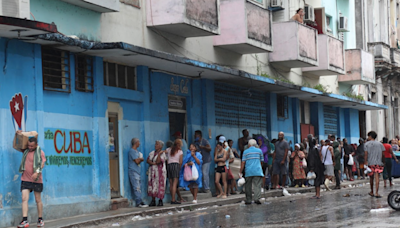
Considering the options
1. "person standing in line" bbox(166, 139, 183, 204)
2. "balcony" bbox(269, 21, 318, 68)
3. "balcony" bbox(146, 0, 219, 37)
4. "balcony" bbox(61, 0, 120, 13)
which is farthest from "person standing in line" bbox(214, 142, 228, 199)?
"balcony" bbox(269, 21, 318, 68)

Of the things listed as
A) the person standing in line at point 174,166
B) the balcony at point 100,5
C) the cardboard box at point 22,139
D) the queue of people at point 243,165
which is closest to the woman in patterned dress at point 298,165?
the queue of people at point 243,165

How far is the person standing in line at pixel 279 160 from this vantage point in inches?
876

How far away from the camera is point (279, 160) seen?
73.3ft

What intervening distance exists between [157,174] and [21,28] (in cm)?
609

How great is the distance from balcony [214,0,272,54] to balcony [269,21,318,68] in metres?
2.72

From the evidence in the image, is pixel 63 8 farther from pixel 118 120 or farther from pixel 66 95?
pixel 118 120

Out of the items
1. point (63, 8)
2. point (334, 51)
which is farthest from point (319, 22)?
point (63, 8)

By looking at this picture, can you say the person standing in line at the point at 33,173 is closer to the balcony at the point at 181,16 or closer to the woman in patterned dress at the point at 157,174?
the woman in patterned dress at the point at 157,174

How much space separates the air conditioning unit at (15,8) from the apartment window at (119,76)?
3.81 metres

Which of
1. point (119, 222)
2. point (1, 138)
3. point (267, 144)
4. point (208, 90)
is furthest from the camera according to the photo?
point (267, 144)

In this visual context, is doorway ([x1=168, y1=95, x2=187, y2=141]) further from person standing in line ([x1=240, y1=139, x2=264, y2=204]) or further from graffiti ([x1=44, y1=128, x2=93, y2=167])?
graffiti ([x1=44, y1=128, x2=93, y2=167])

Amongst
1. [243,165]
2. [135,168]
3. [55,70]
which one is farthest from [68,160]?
Result: [243,165]

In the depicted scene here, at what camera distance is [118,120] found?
16.5m

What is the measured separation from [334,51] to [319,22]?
1.35 m
